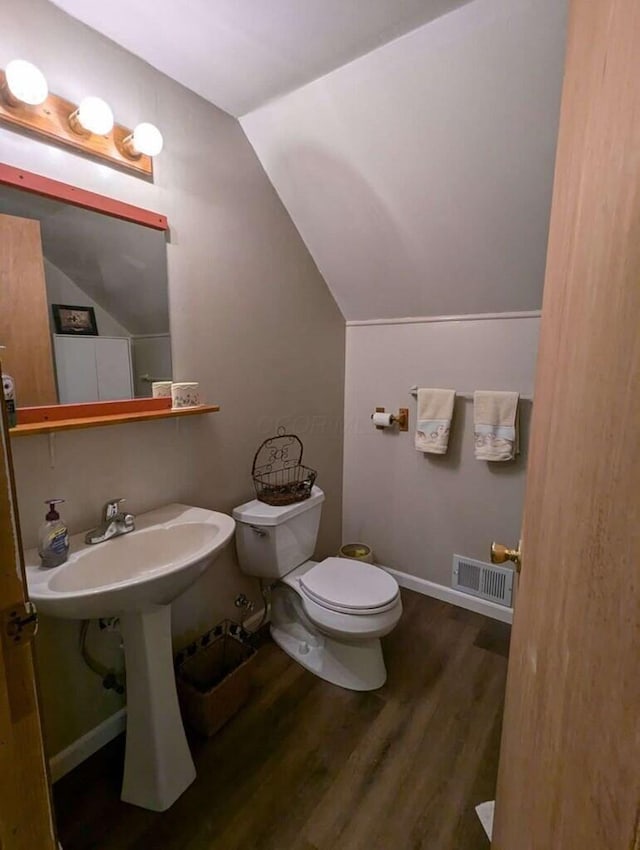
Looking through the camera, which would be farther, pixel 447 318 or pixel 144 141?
pixel 447 318

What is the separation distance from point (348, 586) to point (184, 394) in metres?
1.04

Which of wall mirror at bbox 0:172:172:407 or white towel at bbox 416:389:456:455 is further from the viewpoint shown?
white towel at bbox 416:389:456:455

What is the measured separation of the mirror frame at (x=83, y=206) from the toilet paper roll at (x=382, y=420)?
1.28m

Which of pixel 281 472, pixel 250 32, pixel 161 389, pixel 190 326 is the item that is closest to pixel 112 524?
pixel 161 389

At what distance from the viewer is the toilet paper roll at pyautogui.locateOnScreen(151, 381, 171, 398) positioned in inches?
57.7

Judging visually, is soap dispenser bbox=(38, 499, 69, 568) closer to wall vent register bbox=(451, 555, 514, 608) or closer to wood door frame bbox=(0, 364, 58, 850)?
wood door frame bbox=(0, 364, 58, 850)

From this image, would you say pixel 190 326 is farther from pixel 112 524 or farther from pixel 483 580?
pixel 483 580

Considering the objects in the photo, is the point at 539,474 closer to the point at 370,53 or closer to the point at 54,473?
the point at 54,473

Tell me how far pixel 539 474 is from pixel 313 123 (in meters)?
1.61

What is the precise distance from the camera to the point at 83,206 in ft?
4.05

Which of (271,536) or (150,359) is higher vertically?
(150,359)

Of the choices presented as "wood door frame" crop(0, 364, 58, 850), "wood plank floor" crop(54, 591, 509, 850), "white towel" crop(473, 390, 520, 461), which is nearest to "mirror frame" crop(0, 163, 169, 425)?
"wood door frame" crop(0, 364, 58, 850)

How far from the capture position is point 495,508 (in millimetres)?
2070

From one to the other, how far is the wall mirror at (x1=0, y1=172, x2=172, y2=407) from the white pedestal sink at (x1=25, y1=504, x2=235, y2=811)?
0.48 meters
